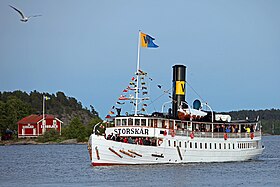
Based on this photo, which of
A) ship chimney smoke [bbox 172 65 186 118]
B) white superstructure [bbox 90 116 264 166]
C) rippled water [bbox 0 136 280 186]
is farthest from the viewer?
ship chimney smoke [bbox 172 65 186 118]

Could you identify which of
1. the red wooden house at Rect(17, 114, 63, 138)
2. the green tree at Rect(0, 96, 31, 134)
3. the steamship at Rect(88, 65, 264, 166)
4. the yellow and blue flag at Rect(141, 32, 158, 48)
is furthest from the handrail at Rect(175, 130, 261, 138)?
the green tree at Rect(0, 96, 31, 134)

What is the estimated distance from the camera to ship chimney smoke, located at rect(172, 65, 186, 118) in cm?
7091

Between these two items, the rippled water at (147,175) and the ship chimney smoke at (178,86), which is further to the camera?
the ship chimney smoke at (178,86)

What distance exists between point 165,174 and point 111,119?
9681 mm

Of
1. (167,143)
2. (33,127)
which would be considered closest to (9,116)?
(33,127)

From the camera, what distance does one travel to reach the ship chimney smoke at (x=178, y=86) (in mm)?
70912

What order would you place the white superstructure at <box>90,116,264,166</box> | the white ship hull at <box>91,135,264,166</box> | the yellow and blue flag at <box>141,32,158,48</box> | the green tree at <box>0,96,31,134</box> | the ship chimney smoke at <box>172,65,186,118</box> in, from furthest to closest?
the green tree at <box>0,96,31,134</box> → the ship chimney smoke at <box>172,65,186,118</box> → the yellow and blue flag at <box>141,32,158,48</box> → the white superstructure at <box>90,116,264,166</box> → the white ship hull at <box>91,135,264,166</box>

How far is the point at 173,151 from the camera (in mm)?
63875

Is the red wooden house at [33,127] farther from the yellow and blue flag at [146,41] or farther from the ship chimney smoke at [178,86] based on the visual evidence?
the yellow and blue flag at [146,41]

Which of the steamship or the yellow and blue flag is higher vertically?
the yellow and blue flag

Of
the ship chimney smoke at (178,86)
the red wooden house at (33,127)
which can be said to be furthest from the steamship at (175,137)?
the red wooden house at (33,127)

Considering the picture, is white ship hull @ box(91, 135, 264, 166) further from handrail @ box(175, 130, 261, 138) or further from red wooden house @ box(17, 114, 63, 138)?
red wooden house @ box(17, 114, 63, 138)

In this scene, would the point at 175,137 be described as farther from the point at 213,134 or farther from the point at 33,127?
the point at 33,127

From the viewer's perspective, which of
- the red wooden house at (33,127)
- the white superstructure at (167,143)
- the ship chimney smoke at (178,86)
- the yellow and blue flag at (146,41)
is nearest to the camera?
the white superstructure at (167,143)
